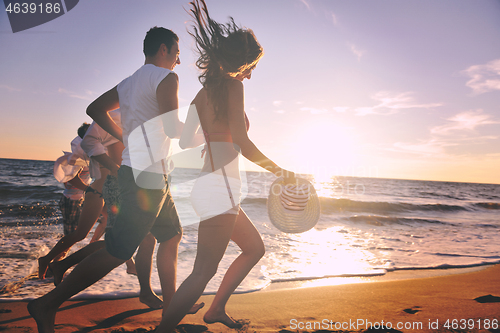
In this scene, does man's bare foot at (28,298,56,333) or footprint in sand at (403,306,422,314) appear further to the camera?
footprint in sand at (403,306,422,314)

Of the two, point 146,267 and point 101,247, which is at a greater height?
point 101,247

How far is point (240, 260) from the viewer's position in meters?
1.96

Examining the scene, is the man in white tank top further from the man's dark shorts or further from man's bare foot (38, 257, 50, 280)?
man's bare foot (38, 257, 50, 280)

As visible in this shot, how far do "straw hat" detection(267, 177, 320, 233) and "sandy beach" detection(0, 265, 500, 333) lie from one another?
1.00 m

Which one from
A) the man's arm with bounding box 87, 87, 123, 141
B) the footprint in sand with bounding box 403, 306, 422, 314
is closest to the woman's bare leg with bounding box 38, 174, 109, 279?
the man's arm with bounding box 87, 87, 123, 141

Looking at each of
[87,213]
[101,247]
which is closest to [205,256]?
[101,247]

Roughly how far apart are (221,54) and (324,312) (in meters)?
2.40

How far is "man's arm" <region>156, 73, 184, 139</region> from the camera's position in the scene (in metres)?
1.61

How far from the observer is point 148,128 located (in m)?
1.65

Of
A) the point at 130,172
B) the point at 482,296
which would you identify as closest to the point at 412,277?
the point at 482,296

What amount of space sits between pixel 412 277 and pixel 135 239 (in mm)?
4023

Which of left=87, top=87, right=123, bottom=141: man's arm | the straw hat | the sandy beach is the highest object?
left=87, top=87, right=123, bottom=141: man's arm

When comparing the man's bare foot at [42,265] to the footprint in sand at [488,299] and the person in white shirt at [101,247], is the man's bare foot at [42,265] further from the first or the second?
the footprint in sand at [488,299]

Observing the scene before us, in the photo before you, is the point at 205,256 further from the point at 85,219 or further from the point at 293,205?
the point at 85,219
